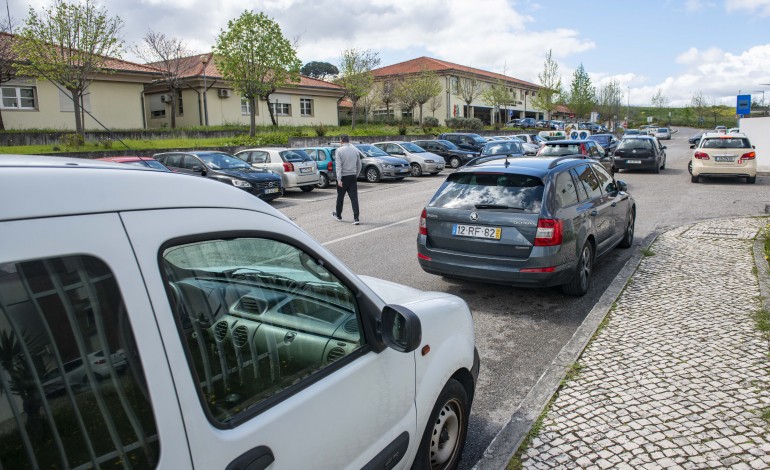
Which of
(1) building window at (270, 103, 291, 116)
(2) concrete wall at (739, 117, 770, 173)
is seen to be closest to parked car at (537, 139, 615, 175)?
(2) concrete wall at (739, 117, 770, 173)

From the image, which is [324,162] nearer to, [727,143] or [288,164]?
[288,164]

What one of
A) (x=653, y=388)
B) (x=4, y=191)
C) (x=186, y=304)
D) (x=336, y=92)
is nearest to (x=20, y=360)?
(x=4, y=191)

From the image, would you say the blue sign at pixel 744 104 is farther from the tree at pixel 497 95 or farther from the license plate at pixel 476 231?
the tree at pixel 497 95

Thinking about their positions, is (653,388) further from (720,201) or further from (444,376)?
(720,201)

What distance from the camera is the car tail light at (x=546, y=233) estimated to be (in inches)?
236

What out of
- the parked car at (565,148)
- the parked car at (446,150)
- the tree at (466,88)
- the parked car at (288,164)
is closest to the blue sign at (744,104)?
the parked car at (446,150)

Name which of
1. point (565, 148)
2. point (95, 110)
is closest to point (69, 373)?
point (565, 148)

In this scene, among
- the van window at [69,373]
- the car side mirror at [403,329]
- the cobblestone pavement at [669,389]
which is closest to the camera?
the van window at [69,373]

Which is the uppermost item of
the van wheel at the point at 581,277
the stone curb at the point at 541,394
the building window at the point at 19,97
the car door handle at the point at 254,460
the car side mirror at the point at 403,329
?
the building window at the point at 19,97

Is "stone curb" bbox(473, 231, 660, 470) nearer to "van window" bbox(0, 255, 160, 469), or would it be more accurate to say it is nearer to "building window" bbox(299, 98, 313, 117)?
A: "van window" bbox(0, 255, 160, 469)

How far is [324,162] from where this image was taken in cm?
2042

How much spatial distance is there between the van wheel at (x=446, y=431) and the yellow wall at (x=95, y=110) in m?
29.4

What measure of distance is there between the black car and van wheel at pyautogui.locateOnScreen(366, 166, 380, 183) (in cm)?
594

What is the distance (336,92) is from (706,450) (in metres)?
44.5
